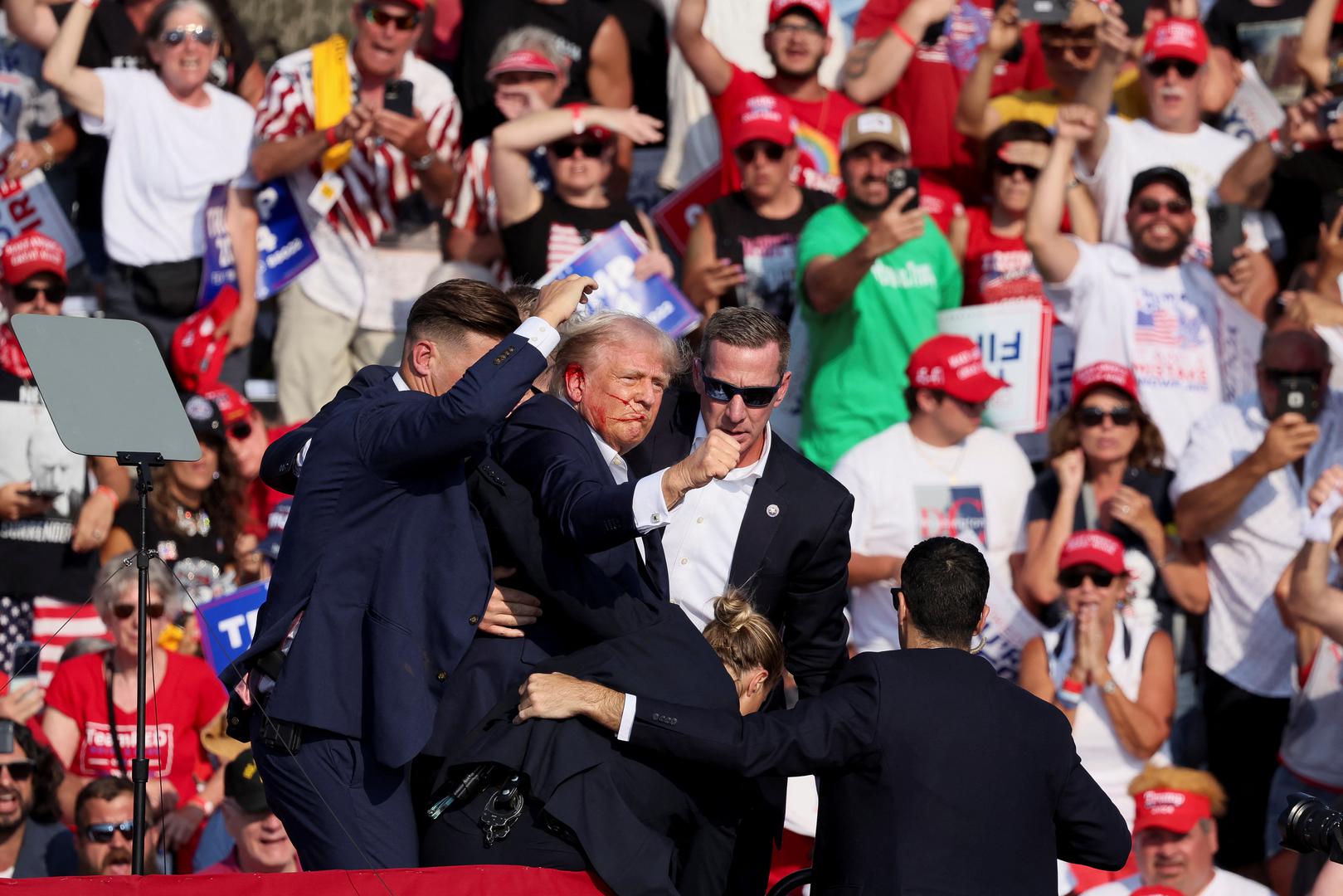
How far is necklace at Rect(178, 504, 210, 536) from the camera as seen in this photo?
8438 millimetres

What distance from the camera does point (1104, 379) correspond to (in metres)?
8.35

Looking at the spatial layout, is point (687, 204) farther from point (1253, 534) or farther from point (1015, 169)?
point (1253, 534)

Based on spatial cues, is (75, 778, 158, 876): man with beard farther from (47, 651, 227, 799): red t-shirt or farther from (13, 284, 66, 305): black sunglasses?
(13, 284, 66, 305): black sunglasses

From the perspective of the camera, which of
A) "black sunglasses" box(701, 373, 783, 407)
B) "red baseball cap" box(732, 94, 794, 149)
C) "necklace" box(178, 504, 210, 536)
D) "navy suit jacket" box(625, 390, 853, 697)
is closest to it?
"black sunglasses" box(701, 373, 783, 407)

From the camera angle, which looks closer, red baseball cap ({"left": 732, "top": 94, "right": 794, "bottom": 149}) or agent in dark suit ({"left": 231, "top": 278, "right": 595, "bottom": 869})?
agent in dark suit ({"left": 231, "top": 278, "right": 595, "bottom": 869})

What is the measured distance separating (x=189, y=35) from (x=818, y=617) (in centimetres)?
526

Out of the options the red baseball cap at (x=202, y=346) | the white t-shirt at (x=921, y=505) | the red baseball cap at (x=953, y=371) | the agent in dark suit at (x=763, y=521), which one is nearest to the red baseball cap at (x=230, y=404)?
the red baseball cap at (x=202, y=346)

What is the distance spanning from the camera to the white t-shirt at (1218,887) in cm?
697

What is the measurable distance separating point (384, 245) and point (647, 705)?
17.1 ft

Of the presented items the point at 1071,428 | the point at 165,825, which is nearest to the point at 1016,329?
the point at 1071,428

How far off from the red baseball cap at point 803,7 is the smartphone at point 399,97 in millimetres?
1767

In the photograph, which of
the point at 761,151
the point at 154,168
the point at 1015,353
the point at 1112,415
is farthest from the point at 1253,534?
the point at 154,168

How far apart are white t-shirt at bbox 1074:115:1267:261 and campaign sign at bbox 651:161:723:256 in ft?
5.94

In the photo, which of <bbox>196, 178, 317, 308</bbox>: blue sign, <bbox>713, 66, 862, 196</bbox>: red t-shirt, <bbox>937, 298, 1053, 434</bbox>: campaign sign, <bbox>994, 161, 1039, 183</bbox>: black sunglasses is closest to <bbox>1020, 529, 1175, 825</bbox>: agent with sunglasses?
<bbox>937, 298, 1053, 434</bbox>: campaign sign
